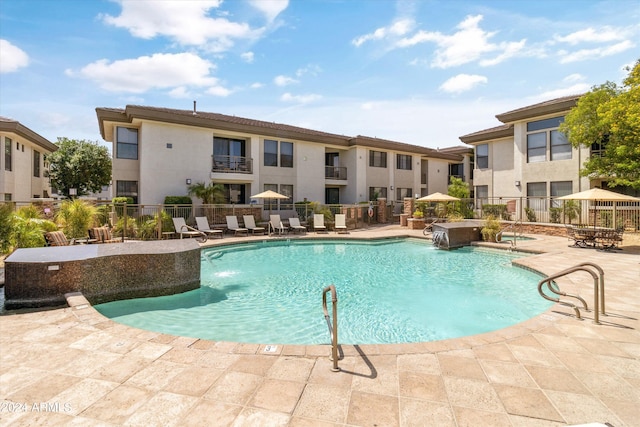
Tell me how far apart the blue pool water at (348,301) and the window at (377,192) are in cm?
1386

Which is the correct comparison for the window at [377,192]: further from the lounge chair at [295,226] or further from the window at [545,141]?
the window at [545,141]

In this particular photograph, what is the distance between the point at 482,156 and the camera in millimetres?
23766

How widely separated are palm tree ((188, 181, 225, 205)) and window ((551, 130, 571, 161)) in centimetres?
1965

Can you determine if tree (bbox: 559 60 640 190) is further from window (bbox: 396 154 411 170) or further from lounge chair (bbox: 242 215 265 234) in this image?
lounge chair (bbox: 242 215 265 234)

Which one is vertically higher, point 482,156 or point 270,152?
point 482,156

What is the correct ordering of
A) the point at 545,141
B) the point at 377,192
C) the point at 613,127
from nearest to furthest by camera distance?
the point at 613,127
the point at 545,141
the point at 377,192

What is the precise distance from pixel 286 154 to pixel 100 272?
17.2 metres

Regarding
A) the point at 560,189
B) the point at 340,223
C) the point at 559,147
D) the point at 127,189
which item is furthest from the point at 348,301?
the point at 559,147

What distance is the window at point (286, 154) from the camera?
22391 millimetres

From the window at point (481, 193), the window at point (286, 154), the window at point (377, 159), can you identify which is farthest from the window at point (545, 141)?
the window at point (286, 154)

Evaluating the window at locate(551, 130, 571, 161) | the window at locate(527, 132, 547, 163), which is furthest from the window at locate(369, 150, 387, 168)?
the window at locate(551, 130, 571, 161)

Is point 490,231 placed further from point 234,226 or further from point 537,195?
point 234,226

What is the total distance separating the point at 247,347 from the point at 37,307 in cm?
421

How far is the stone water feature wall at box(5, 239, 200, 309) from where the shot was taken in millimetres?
5520
